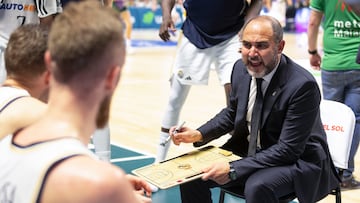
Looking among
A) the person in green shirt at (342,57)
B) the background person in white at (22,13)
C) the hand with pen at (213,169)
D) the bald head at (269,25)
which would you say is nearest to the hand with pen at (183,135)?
the hand with pen at (213,169)

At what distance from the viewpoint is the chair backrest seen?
3.63m

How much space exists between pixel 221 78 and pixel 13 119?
9.27 feet

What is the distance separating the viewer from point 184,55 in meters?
4.84

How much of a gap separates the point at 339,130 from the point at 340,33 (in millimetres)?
1380

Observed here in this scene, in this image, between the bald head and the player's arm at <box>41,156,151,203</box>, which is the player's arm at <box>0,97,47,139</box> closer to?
the player's arm at <box>41,156,151,203</box>

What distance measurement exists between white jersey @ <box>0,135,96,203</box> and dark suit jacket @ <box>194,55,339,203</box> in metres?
1.67

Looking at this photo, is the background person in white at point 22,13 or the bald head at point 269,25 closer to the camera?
the bald head at point 269,25

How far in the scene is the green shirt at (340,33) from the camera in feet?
15.7

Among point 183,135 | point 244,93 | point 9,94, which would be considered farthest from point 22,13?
point 9,94

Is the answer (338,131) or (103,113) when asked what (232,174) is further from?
(103,113)

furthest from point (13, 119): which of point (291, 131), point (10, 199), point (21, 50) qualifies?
point (291, 131)

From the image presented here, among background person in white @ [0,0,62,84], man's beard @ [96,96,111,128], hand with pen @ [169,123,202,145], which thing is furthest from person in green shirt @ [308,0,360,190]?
man's beard @ [96,96,111,128]

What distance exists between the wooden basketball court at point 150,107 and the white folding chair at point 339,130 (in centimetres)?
97

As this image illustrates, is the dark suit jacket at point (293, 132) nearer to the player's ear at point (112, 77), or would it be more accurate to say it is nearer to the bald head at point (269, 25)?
the bald head at point (269, 25)
